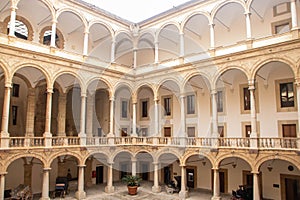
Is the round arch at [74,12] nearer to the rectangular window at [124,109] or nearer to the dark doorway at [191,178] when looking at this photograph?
the rectangular window at [124,109]

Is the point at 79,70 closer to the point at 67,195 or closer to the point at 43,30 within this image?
the point at 43,30

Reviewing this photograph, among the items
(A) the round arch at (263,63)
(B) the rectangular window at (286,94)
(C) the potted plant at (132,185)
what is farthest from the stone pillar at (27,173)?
(B) the rectangular window at (286,94)

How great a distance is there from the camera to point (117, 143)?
69.7ft

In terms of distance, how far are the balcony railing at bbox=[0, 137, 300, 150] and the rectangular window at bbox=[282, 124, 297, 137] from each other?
178 centimetres

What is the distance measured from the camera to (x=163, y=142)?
2080 cm

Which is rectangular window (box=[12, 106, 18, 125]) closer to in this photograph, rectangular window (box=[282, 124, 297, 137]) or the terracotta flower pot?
the terracotta flower pot

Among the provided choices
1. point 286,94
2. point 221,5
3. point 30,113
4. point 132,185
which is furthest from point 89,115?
point 286,94

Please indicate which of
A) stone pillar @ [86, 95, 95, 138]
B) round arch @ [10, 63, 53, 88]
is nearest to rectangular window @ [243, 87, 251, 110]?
stone pillar @ [86, 95, 95, 138]

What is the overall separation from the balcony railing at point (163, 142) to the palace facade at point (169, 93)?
70mm

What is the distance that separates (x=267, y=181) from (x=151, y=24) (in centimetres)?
1540

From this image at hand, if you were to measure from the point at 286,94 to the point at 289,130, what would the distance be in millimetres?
2398

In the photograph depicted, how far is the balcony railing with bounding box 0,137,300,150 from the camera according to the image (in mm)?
15102

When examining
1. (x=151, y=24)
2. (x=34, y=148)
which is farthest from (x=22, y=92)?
(x=151, y=24)

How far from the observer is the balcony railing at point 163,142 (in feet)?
49.5
